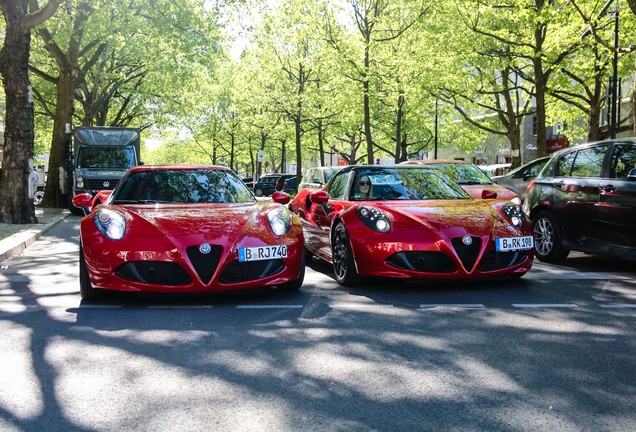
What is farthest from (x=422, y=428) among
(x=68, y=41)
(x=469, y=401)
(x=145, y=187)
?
(x=68, y=41)

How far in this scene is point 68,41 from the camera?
2514cm

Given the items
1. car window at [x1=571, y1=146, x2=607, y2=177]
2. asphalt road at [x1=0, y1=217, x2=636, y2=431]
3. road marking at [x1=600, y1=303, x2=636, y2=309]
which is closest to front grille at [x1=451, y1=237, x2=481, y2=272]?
asphalt road at [x1=0, y1=217, x2=636, y2=431]

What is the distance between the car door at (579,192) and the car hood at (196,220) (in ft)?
13.0

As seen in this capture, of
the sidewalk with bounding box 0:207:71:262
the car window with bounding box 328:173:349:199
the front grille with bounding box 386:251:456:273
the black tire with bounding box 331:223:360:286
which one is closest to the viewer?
the front grille with bounding box 386:251:456:273

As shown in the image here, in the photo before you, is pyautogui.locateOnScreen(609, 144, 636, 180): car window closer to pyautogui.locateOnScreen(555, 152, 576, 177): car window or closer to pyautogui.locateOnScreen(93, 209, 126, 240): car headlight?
pyautogui.locateOnScreen(555, 152, 576, 177): car window

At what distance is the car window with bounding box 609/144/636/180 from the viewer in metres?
8.39

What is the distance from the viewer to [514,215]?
297 inches

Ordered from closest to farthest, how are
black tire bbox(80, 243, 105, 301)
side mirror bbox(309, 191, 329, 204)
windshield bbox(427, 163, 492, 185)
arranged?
black tire bbox(80, 243, 105, 301)
side mirror bbox(309, 191, 329, 204)
windshield bbox(427, 163, 492, 185)

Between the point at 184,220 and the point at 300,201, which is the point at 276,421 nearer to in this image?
the point at 184,220

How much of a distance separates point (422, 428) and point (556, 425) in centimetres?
60

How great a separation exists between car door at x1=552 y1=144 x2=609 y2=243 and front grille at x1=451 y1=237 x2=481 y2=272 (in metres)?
2.30

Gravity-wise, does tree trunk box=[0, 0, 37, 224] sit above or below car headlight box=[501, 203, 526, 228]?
above

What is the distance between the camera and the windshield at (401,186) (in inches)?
323

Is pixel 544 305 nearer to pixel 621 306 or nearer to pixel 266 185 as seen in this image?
pixel 621 306
